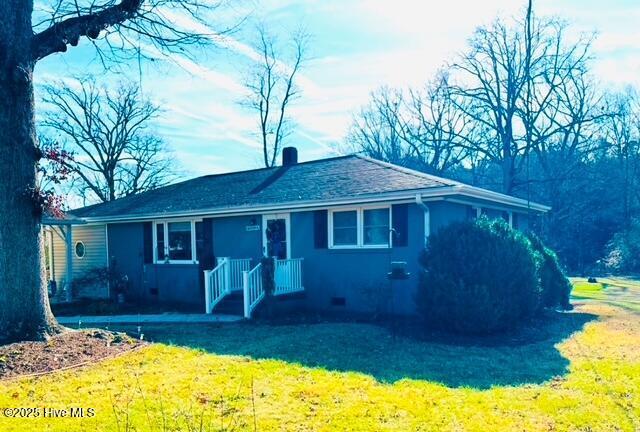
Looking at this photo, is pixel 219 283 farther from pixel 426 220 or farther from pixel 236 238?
pixel 426 220

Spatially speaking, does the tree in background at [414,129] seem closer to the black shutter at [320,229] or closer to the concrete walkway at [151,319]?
the black shutter at [320,229]

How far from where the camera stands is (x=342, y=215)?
35.6 feet

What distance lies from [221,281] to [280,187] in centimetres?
296

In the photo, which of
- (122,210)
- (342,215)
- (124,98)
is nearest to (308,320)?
(342,215)

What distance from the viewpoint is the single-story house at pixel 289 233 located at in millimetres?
9961

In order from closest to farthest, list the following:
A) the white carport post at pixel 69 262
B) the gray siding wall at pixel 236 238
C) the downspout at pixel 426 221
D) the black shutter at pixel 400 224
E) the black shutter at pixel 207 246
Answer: the downspout at pixel 426 221
the black shutter at pixel 400 224
the gray siding wall at pixel 236 238
the black shutter at pixel 207 246
the white carport post at pixel 69 262

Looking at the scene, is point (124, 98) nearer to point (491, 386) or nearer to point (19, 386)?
point (19, 386)

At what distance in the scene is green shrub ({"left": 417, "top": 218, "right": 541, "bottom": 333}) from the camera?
800 cm

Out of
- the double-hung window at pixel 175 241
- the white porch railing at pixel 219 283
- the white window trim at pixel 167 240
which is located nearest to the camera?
the white porch railing at pixel 219 283

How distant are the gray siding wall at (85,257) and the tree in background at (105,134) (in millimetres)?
13238

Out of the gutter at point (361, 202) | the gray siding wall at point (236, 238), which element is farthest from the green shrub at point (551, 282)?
the gray siding wall at point (236, 238)

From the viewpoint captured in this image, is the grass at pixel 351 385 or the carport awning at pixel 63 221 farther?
the carport awning at pixel 63 221

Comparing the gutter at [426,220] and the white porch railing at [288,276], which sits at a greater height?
the gutter at [426,220]

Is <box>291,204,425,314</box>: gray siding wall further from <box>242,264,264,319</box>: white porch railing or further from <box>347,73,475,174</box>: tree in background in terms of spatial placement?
<box>347,73,475,174</box>: tree in background
